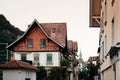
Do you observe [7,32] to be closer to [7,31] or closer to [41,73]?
[7,31]

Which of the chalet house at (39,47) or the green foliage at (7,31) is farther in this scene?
the green foliage at (7,31)

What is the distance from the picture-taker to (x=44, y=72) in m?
57.7

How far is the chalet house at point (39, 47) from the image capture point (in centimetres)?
6284

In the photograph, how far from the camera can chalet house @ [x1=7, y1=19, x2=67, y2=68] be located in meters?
62.8

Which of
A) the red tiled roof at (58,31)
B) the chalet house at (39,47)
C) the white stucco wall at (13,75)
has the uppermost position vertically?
the red tiled roof at (58,31)

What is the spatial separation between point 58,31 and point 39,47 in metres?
4.75

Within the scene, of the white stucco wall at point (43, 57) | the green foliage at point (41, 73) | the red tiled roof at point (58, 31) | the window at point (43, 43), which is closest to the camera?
the green foliage at point (41, 73)

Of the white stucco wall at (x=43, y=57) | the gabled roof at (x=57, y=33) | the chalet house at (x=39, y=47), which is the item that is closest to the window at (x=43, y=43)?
the chalet house at (x=39, y=47)

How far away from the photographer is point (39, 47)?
64188 millimetres

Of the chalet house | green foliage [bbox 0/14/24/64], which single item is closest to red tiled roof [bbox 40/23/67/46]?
the chalet house

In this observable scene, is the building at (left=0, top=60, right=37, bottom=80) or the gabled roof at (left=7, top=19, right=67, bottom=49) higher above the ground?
the gabled roof at (left=7, top=19, right=67, bottom=49)

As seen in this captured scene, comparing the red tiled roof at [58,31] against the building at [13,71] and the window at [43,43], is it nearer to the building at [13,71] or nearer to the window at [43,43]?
the window at [43,43]

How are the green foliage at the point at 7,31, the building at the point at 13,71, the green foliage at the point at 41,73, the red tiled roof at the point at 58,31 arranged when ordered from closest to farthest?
the building at the point at 13,71 < the green foliage at the point at 41,73 < the red tiled roof at the point at 58,31 < the green foliage at the point at 7,31

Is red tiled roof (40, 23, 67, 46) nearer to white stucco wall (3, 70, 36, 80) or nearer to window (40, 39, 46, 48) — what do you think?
window (40, 39, 46, 48)
